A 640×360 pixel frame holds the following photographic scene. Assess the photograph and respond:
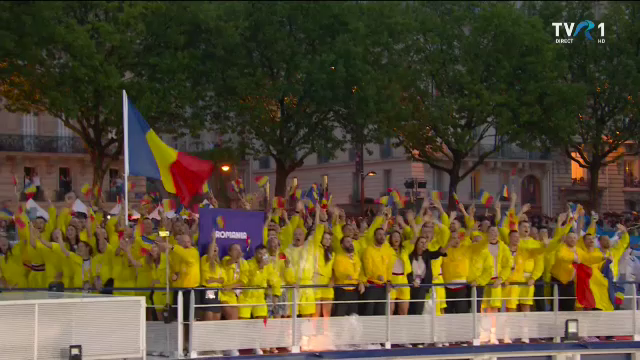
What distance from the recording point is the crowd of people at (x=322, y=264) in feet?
54.8

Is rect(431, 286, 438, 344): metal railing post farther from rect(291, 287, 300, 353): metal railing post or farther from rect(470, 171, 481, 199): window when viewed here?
rect(470, 171, 481, 199): window

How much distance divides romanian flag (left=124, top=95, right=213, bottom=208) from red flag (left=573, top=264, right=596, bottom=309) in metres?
5.69

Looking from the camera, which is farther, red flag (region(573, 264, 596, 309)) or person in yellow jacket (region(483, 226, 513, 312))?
red flag (region(573, 264, 596, 309))

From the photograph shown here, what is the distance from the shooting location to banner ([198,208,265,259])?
1644 centimetres

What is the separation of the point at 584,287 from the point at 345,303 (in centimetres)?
384

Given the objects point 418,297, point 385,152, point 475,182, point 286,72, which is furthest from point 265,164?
point 418,297

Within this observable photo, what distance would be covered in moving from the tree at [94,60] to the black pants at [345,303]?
22.7 meters

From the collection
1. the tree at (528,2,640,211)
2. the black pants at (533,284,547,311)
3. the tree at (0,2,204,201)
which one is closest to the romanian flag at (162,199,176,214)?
the black pants at (533,284,547,311)

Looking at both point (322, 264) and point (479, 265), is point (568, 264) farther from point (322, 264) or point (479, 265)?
point (322, 264)

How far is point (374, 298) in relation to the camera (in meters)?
18.0

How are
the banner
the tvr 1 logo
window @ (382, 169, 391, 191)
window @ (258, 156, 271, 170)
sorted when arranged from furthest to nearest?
window @ (258, 156, 271, 170) < window @ (382, 169, 391, 191) < the tvr 1 logo < the banner

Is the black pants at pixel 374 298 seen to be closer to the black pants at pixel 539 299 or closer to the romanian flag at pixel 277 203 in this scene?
the romanian flag at pixel 277 203

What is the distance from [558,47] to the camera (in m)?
50.4

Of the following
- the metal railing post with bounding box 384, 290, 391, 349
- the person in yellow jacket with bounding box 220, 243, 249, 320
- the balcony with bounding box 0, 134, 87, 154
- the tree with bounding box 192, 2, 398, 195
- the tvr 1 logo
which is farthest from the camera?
the balcony with bounding box 0, 134, 87, 154
